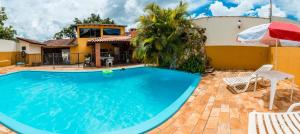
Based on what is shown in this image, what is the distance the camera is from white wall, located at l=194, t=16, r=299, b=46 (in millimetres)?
13117

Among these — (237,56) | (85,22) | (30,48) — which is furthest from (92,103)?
(85,22)

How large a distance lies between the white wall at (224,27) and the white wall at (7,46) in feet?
60.1

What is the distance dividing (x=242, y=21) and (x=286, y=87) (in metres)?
6.63

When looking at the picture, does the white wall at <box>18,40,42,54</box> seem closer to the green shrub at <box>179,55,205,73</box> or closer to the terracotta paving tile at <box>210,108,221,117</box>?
the green shrub at <box>179,55,205,73</box>

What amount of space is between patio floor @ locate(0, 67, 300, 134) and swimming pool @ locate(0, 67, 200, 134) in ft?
0.94

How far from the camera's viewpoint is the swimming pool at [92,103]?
592 cm

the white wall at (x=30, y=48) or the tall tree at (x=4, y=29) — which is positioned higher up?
the tall tree at (x=4, y=29)

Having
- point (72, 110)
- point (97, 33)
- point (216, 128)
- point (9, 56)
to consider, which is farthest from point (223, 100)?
point (9, 56)

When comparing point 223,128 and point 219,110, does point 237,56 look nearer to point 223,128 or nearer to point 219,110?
point 219,110

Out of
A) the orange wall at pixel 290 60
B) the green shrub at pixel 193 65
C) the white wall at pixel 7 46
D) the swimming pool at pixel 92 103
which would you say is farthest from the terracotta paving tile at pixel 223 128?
the white wall at pixel 7 46

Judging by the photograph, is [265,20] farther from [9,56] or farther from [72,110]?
[9,56]

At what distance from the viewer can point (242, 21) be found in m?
13.1

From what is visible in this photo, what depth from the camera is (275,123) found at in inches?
121

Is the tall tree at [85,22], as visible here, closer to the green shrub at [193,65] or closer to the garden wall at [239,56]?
the garden wall at [239,56]
